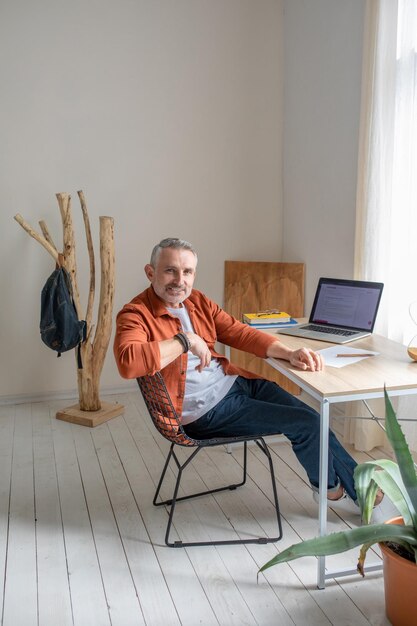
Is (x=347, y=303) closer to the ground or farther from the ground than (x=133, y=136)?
closer to the ground

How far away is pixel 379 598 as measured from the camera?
205cm

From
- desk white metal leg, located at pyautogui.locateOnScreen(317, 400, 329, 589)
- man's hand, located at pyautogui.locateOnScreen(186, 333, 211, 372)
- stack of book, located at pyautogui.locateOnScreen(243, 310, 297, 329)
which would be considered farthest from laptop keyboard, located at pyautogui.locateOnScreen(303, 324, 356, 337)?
desk white metal leg, located at pyautogui.locateOnScreen(317, 400, 329, 589)

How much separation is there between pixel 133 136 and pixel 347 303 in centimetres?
200

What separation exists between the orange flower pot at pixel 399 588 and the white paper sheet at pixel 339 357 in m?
0.69

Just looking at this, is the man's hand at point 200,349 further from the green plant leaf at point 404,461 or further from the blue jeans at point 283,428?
the green plant leaf at point 404,461

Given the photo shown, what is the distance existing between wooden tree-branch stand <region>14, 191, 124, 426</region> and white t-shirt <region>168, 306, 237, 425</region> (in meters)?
→ 1.25

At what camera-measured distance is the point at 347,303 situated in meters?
2.84

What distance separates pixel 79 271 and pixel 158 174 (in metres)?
0.84

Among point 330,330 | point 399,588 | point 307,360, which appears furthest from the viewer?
point 330,330

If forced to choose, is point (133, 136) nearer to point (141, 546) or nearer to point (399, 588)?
point (141, 546)

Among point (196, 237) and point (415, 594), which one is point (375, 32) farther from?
point (415, 594)

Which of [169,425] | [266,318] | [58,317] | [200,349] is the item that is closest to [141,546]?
[169,425]

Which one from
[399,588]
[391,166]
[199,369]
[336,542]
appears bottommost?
[399,588]

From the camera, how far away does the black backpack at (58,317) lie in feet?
11.6
